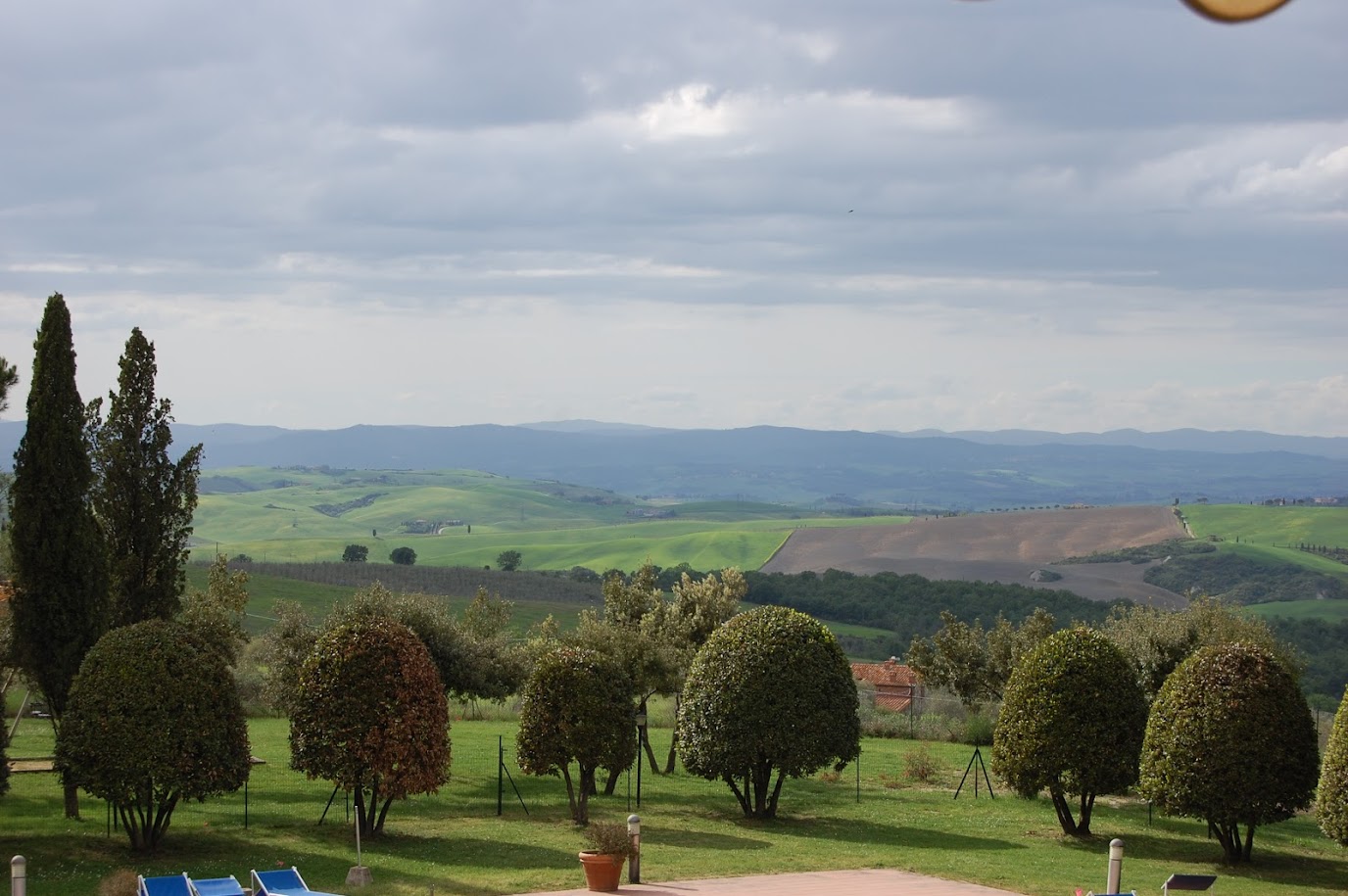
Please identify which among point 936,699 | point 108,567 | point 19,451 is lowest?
point 936,699

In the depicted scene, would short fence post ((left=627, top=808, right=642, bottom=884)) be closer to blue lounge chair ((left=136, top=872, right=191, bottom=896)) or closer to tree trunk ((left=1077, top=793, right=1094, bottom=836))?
blue lounge chair ((left=136, top=872, right=191, bottom=896))

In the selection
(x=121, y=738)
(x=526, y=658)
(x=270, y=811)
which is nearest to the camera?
(x=121, y=738)

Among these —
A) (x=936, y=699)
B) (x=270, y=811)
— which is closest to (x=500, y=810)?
(x=270, y=811)

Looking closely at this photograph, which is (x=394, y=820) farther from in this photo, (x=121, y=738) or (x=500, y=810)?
(x=121, y=738)

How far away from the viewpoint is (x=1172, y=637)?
113 ft

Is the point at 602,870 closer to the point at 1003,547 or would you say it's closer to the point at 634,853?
the point at 634,853

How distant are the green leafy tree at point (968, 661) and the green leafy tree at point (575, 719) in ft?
76.5

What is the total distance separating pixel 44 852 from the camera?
71.7 ft

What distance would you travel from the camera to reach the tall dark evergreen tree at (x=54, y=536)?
78.9ft

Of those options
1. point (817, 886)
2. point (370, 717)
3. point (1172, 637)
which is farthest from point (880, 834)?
point (1172, 637)

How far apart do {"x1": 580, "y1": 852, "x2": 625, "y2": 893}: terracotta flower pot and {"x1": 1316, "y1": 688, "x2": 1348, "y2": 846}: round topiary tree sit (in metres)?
12.1

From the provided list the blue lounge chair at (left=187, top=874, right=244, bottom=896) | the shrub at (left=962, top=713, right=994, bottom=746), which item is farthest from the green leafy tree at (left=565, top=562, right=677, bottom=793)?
the blue lounge chair at (left=187, top=874, right=244, bottom=896)

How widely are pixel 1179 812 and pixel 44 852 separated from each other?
19.8 meters

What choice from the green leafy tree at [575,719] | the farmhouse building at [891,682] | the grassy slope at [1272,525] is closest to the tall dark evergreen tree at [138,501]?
the green leafy tree at [575,719]
